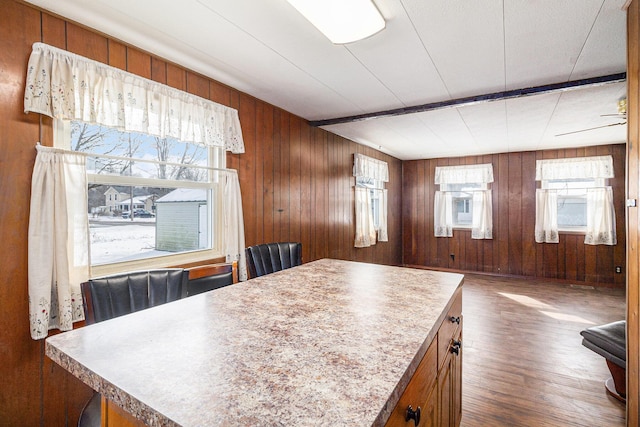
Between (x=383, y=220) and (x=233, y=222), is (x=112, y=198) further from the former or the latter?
(x=383, y=220)

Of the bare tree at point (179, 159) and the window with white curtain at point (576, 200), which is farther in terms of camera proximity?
the window with white curtain at point (576, 200)

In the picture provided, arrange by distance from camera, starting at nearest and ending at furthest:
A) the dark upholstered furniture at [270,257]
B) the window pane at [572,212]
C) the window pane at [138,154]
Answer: the window pane at [138,154], the dark upholstered furniture at [270,257], the window pane at [572,212]

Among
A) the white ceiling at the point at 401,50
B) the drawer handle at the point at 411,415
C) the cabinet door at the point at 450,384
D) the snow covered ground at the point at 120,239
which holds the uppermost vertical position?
the white ceiling at the point at 401,50

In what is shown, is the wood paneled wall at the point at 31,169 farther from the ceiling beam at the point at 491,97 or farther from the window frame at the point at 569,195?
the window frame at the point at 569,195

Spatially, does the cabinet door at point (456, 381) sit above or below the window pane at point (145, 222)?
below

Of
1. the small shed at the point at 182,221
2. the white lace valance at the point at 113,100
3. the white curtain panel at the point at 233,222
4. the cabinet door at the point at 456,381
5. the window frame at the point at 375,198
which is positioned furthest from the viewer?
the window frame at the point at 375,198

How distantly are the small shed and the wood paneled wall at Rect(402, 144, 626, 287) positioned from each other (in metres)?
5.10

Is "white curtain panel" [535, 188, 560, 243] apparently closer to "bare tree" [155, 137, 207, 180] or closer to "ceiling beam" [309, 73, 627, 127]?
"ceiling beam" [309, 73, 627, 127]

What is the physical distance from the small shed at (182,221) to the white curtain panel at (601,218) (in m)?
6.00

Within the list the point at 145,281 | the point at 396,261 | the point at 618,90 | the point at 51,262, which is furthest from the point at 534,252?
the point at 51,262

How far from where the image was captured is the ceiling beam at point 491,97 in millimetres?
2467

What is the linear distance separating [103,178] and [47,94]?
0.54 meters

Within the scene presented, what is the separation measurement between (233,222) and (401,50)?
188 cm

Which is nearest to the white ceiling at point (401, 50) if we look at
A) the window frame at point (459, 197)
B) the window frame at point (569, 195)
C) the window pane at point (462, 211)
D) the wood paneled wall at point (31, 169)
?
the wood paneled wall at point (31, 169)
